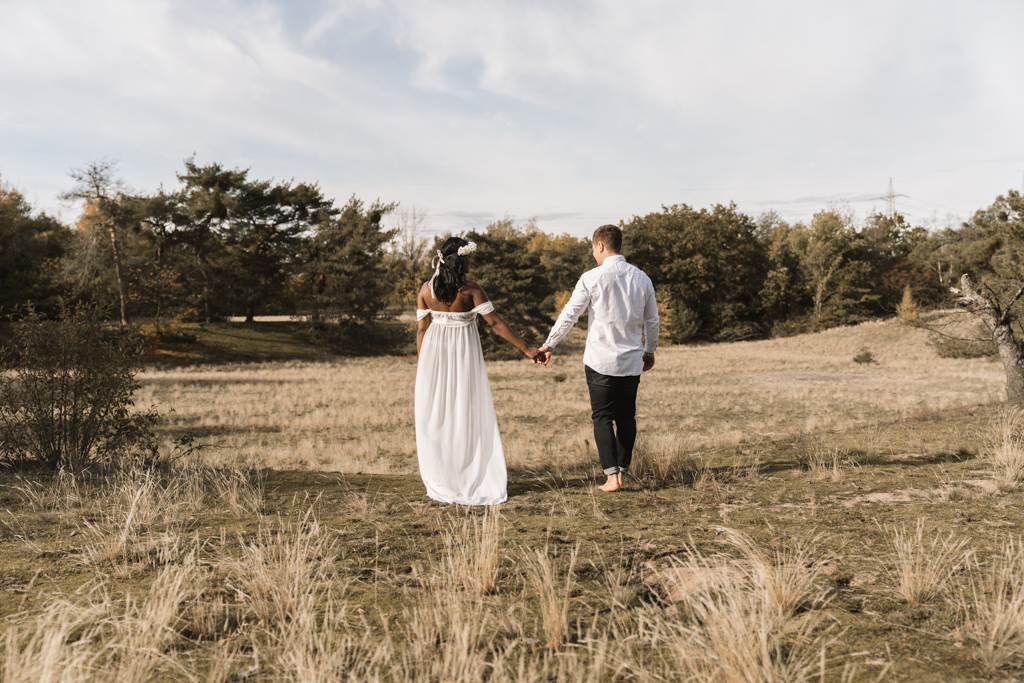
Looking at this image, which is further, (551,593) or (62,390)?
(62,390)

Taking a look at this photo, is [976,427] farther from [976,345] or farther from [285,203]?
[285,203]

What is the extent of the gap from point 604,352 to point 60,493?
181 inches

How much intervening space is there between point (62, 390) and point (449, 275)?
4.89m

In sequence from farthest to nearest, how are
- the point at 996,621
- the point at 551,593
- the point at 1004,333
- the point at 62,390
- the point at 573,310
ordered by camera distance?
the point at 1004,333
the point at 62,390
the point at 573,310
the point at 551,593
the point at 996,621

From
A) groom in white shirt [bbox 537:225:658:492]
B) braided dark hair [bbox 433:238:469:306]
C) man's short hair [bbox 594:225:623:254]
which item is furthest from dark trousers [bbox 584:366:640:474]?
braided dark hair [bbox 433:238:469:306]

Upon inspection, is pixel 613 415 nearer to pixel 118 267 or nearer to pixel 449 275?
pixel 449 275

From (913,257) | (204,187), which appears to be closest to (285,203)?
(204,187)

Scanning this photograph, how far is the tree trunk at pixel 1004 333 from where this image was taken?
982 centimetres

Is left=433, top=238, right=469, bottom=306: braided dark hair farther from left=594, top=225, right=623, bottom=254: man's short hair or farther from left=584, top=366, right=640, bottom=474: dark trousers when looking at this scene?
left=584, top=366, right=640, bottom=474: dark trousers

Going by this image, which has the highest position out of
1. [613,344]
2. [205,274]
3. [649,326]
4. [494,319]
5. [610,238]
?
[205,274]

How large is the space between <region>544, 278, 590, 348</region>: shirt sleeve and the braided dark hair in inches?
35.8

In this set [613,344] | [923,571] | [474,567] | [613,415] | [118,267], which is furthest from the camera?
[118,267]

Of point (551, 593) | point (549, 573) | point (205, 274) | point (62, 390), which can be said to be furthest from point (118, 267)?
point (551, 593)

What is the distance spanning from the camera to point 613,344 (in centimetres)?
516
